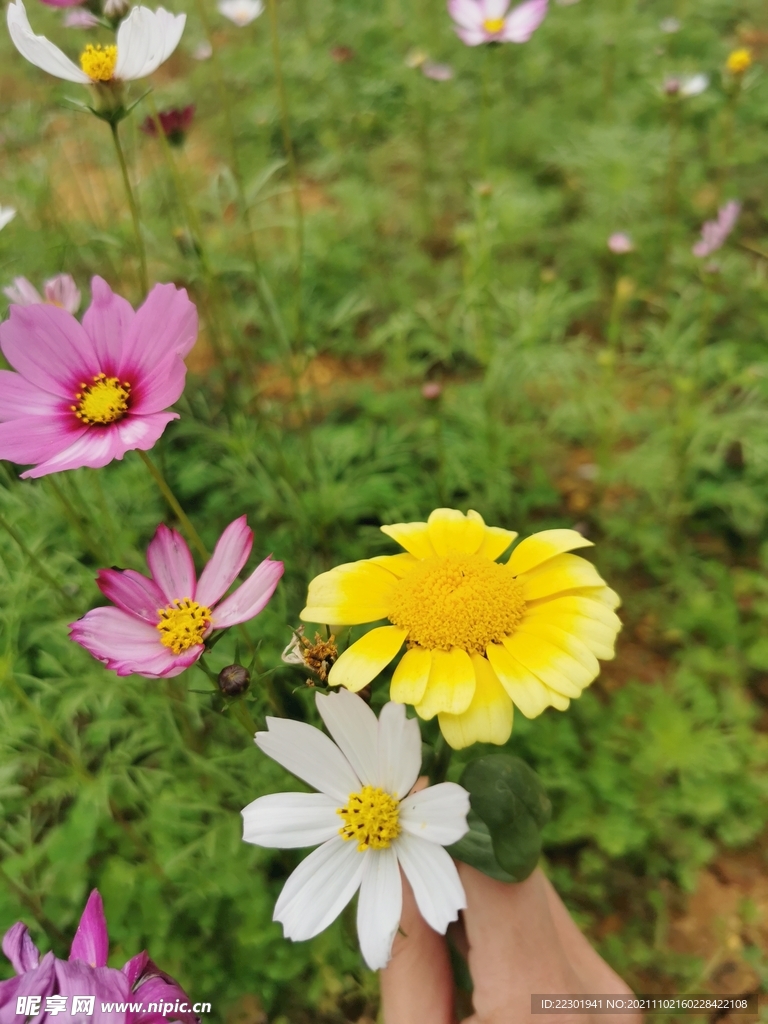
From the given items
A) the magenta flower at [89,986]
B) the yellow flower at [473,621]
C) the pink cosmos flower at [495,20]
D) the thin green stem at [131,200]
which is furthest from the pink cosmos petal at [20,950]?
the pink cosmos flower at [495,20]

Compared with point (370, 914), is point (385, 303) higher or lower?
lower

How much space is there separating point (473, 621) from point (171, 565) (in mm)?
235

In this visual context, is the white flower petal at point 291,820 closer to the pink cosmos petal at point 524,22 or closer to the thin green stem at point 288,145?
the thin green stem at point 288,145

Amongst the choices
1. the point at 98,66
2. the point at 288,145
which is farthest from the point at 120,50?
the point at 288,145

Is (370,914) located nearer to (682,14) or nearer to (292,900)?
(292,900)

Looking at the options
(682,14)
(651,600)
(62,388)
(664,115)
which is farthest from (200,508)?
(682,14)

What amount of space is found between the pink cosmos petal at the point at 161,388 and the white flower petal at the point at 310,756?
23cm

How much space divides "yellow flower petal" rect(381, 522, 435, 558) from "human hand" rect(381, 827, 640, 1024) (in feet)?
0.98

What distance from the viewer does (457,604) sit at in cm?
48

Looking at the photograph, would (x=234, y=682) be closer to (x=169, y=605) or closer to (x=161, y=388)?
(x=169, y=605)

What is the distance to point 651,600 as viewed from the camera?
50.4 inches

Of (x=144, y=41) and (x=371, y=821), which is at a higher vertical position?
(x=144, y=41)

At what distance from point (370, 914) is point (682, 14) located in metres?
2.66

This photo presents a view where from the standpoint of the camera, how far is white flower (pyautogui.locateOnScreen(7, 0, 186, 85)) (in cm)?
57
